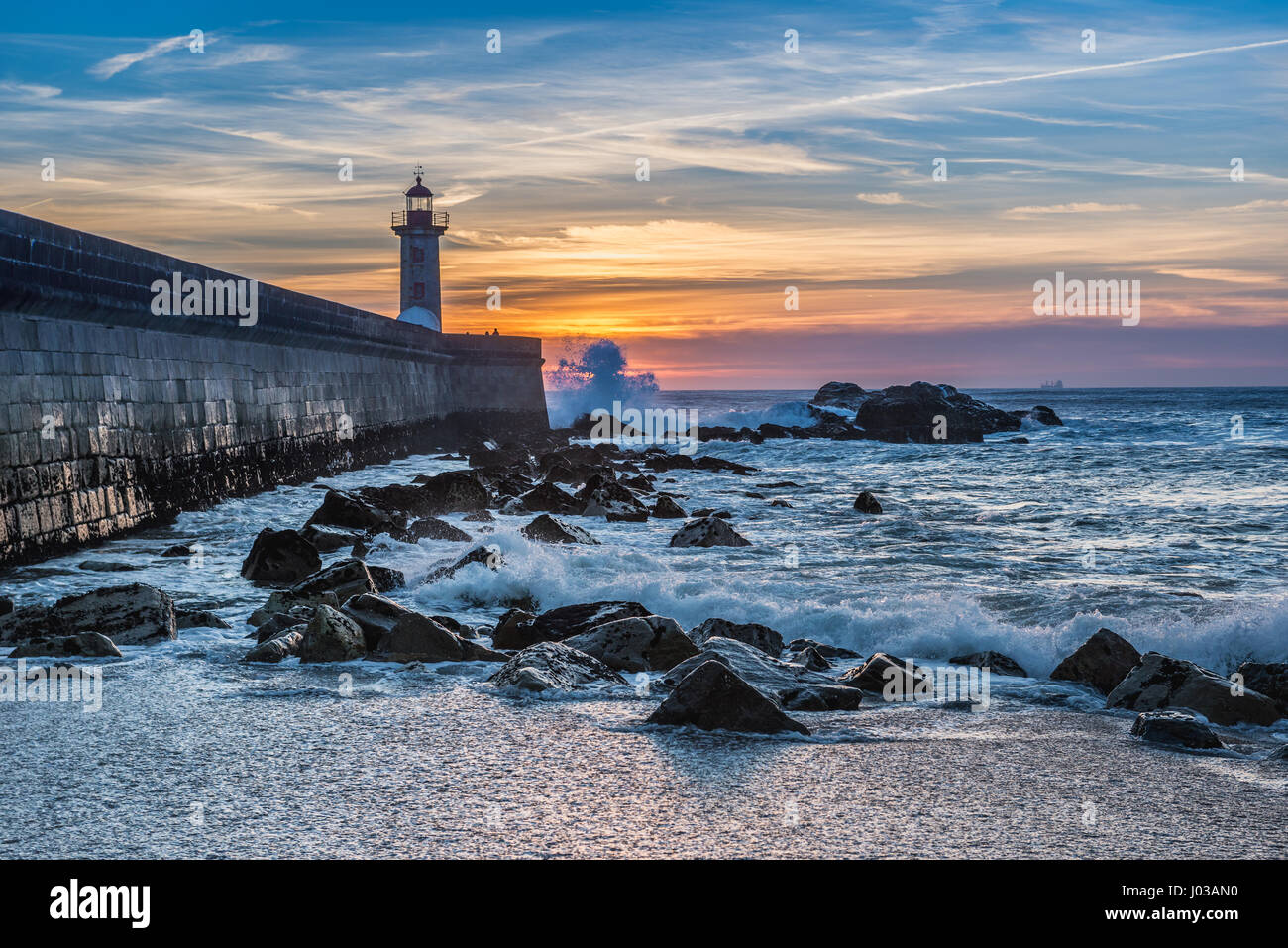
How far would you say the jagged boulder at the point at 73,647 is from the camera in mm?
5090

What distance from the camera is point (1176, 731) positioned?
160 inches

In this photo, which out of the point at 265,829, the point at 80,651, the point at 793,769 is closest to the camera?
the point at 265,829

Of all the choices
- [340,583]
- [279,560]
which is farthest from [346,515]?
[340,583]

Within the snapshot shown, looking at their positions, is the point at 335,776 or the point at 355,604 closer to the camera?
the point at 335,776

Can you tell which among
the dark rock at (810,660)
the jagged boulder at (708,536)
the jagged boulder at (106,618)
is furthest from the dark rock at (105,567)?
the dark rock at (810,660)

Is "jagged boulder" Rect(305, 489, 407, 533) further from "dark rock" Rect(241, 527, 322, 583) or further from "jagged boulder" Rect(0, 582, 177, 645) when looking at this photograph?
"jagged boulder" Rect(0, 582, 177, 645)

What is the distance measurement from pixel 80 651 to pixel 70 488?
14.8 feet

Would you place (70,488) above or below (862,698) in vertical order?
above

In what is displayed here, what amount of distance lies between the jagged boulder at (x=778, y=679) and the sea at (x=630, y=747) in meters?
0.10

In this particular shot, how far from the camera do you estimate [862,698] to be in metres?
4.70

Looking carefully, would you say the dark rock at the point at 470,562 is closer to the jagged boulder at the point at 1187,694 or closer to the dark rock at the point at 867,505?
the jagged boulder at the point at 1187,694

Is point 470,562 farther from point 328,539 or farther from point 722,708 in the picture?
point 722,708
